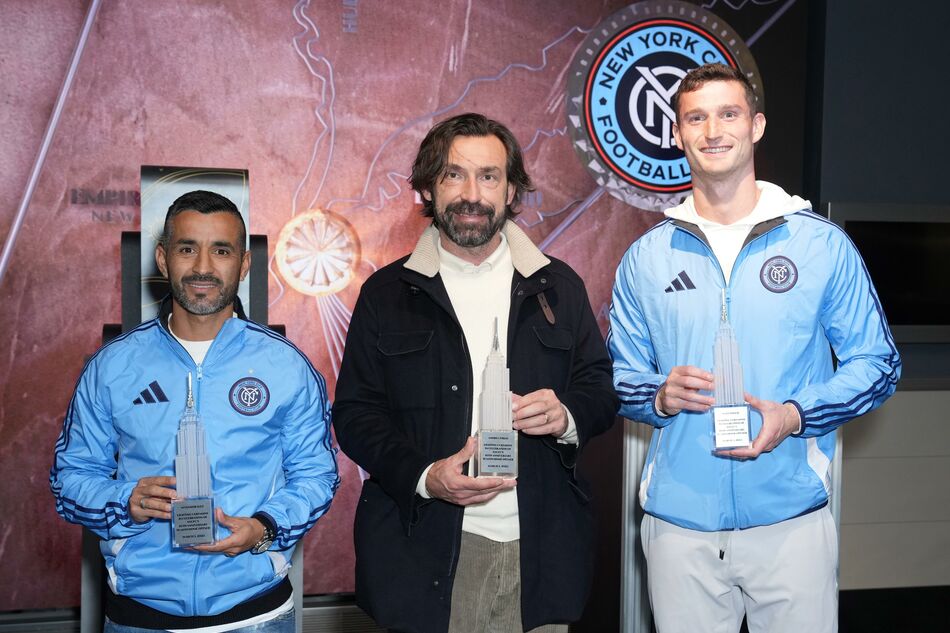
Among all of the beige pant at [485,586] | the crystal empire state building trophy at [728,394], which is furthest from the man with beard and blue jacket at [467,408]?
the crystal empire state building trophy at [728,394]

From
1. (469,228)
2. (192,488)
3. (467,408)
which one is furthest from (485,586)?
(469,228)

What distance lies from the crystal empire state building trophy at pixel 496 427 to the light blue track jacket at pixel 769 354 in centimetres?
45

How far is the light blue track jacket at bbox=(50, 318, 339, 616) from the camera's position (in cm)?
174

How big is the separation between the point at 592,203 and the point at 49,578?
2.82 meters

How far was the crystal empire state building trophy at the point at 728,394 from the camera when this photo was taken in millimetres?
1752

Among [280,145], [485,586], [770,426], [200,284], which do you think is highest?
[280,145]

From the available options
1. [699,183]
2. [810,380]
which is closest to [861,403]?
[810,380]

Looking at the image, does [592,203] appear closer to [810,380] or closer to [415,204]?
[415,204]

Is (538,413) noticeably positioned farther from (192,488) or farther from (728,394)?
(192,488)

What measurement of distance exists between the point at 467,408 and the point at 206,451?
544 mm

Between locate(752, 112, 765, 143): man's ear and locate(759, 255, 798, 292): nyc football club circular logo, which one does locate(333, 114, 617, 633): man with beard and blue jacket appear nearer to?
locate(759, 255, 798, 292): nyc football club circular logo

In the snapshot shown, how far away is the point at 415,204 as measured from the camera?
3.80m

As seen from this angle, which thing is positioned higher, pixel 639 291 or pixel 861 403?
pixel 639 291

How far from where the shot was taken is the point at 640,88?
157 inches
